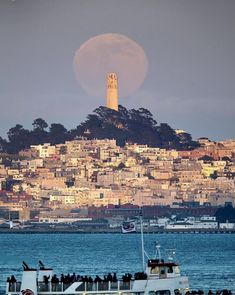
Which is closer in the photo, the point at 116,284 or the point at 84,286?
the point at 116,284

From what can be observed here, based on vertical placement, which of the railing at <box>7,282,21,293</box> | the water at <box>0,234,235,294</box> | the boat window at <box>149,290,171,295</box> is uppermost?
the water at <box>0,234,235,294</box>

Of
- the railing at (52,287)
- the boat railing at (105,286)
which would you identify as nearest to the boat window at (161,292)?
the boat railing at (105,286)

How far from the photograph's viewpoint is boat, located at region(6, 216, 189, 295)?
4894 cm

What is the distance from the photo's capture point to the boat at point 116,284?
161ft

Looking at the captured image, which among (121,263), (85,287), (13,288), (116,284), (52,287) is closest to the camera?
(116,284)

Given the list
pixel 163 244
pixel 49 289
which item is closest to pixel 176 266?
pixel 49 289

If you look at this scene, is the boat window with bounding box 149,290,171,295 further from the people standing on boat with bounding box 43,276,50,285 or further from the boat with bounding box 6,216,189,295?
the people standing on boat with bounding box 43,276,50,285

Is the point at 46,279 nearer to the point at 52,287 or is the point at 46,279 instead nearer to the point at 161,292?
the point at 52,287

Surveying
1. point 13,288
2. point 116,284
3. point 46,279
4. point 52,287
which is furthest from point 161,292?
point 13,288

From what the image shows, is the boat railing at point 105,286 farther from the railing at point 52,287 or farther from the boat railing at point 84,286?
the railing at point 52,287

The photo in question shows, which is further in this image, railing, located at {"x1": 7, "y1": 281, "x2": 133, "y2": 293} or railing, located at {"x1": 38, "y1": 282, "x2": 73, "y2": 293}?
railing, located at {"x1": 38, "y1": 282, "x2": 73, "y2": 293}

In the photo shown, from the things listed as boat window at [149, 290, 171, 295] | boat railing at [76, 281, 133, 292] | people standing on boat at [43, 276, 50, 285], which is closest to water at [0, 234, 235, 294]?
people standing on boat at [43, 276, 50, 285]

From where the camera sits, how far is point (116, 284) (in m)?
49.2

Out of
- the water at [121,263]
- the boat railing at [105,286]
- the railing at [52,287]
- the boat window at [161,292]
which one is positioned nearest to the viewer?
the boat window at [161,292]
